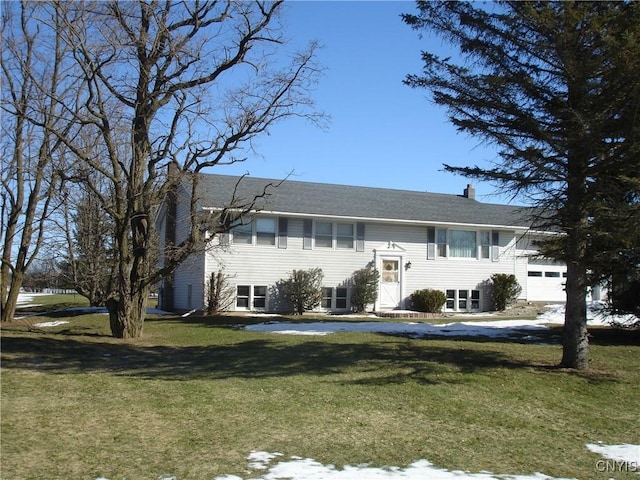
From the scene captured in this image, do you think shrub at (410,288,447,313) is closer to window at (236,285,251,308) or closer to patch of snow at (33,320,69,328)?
window at (236,285,251,308)

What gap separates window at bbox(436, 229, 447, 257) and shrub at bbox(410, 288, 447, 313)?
2.13m

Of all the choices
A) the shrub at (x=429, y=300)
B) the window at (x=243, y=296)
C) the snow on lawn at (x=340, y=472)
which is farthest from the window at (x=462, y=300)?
the snow on lawn at (x=340, y=472)

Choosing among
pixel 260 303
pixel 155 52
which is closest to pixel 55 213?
pixel 260 303

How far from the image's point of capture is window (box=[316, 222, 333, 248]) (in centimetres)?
2527

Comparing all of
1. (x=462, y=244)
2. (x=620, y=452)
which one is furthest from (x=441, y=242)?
(x=620, y=452)

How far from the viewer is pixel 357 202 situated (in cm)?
2712

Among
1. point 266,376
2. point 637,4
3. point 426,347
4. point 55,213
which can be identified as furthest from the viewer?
point 55,213

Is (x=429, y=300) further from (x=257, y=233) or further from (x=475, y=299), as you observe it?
(x=257, y=233)

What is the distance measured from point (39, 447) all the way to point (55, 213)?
58.0 ft

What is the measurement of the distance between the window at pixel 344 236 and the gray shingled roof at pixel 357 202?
0.63m

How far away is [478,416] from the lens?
8.46m

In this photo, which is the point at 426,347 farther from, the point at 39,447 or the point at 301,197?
the point at 301,197

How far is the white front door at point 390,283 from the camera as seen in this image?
84.5 feet

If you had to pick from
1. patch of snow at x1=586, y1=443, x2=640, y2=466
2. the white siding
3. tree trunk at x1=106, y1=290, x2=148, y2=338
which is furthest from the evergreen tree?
the white siding
